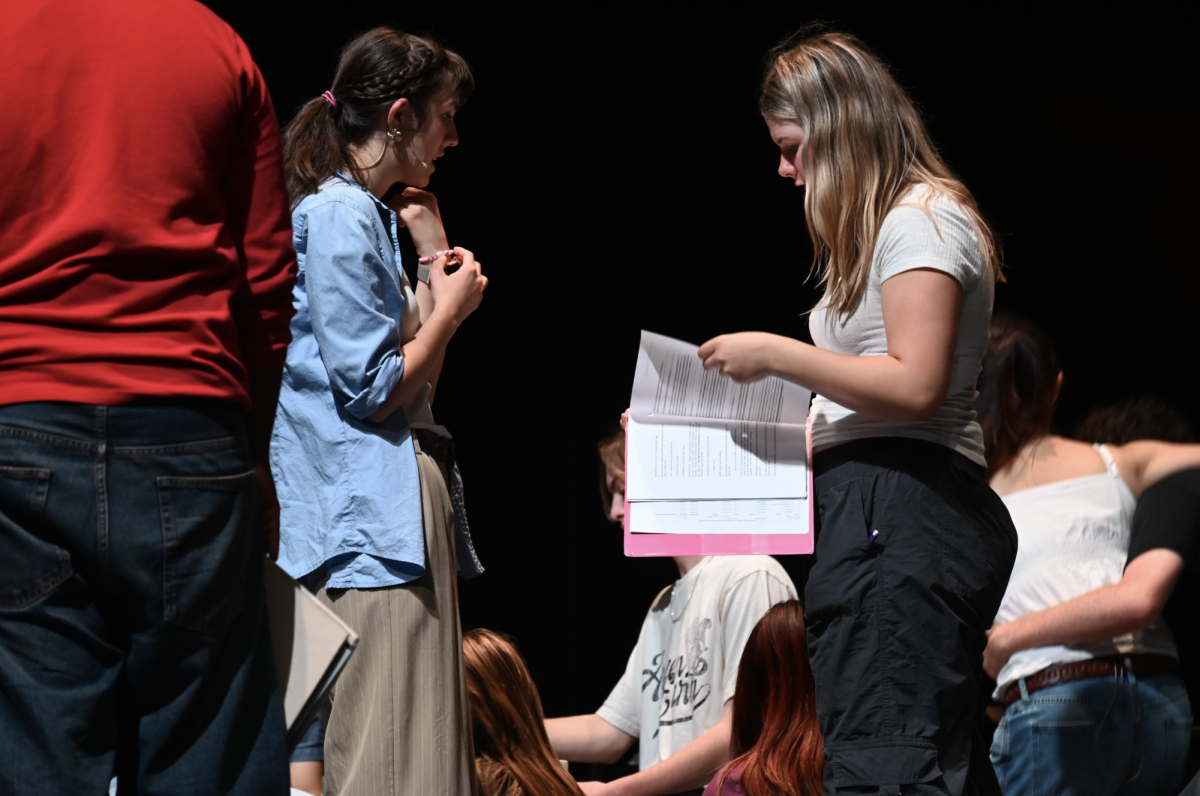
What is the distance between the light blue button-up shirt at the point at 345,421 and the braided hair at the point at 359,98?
111mm

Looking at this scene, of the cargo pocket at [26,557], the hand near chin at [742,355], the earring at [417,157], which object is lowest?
the cargo pocket at [26,557]

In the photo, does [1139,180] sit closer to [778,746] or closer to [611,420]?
[611,420]

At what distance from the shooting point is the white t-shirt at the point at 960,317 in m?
1.48

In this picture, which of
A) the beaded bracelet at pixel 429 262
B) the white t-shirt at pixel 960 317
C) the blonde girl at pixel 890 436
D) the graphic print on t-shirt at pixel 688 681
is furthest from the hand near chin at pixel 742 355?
the graphic print on t-shirt at pixel 688 681

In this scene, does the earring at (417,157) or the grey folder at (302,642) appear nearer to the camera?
the grey folder at (302,642)

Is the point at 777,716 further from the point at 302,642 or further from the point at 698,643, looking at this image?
the point at 302,642

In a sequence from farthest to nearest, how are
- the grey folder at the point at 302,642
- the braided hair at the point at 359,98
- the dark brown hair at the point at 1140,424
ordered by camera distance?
1. the dark brown hair at the point at 1140,424
2. the braided hair at the point at 359,98
3. the grey folder at the point at 302,642

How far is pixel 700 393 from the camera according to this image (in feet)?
5.16

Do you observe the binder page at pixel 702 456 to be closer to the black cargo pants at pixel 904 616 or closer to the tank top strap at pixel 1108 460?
the black cargo pants at pixel 904 616

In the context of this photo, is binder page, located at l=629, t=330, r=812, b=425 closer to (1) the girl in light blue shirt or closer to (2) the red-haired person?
(1) the girl in light blue shirt

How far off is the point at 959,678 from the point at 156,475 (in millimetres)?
926

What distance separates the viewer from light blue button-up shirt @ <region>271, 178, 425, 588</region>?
1.62m

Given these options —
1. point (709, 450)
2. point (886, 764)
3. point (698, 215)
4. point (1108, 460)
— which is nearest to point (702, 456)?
point (709, 450)

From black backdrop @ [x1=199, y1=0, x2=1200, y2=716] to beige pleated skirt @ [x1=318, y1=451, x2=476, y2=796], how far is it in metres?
1.85
